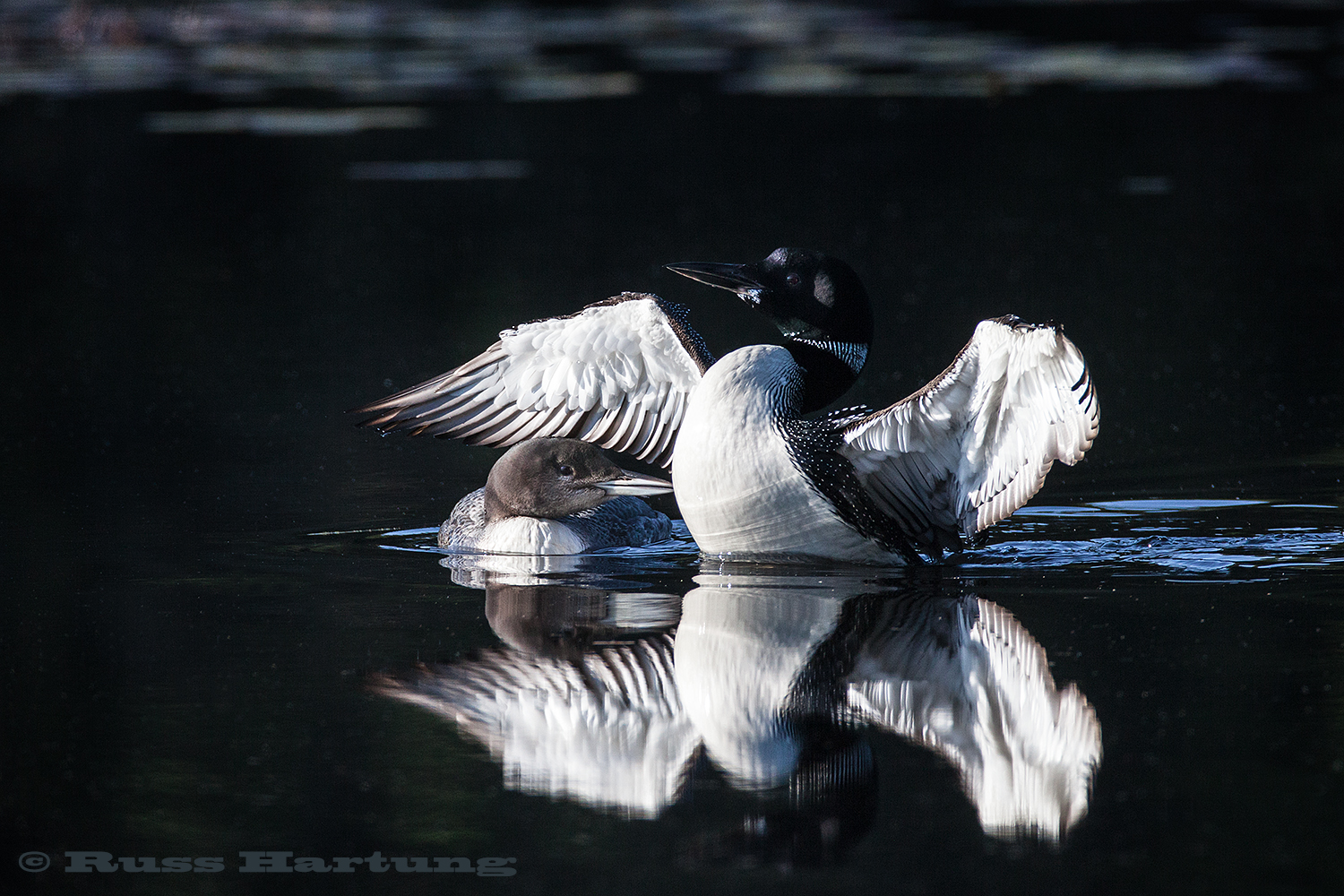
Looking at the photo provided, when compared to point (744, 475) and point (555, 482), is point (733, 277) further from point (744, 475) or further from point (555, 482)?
point (555, 482)

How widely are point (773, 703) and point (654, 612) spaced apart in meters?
0.88

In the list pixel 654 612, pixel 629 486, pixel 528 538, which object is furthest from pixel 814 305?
pixel 654 612

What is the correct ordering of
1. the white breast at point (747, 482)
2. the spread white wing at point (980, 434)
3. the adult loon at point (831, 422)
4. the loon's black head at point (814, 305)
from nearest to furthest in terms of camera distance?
the spread white wing at point (980, 434) < the adult loon at point (831, 422) < the white breast at point (747, 482) < the loon's black head at point (814, 305)

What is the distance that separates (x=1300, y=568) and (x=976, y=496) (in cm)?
94

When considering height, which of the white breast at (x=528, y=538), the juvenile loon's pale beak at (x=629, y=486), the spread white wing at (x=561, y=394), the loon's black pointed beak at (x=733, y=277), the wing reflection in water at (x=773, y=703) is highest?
the loon's black pointed beak at (x=733, y=277)

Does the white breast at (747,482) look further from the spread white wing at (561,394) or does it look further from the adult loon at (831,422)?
the spread white wing at (561,394)

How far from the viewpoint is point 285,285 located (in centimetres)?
1091

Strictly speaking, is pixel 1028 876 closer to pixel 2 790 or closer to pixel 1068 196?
pixel 2 790

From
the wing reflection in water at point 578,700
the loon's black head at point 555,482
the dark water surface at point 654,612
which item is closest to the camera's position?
the dark water surface at point 654,612

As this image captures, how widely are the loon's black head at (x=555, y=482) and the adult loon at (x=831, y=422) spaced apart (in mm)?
389

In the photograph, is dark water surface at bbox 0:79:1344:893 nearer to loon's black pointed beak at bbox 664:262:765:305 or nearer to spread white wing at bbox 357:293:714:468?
spread white wing at bbox 357:293:714:468

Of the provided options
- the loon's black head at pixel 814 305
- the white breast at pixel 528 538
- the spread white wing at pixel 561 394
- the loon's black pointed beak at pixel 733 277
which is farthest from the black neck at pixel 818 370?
the white breast at pixel 528 538

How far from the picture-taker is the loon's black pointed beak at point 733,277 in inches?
239

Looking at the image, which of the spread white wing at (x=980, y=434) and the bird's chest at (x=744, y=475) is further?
the bird's chest at (x=744, y=475)
